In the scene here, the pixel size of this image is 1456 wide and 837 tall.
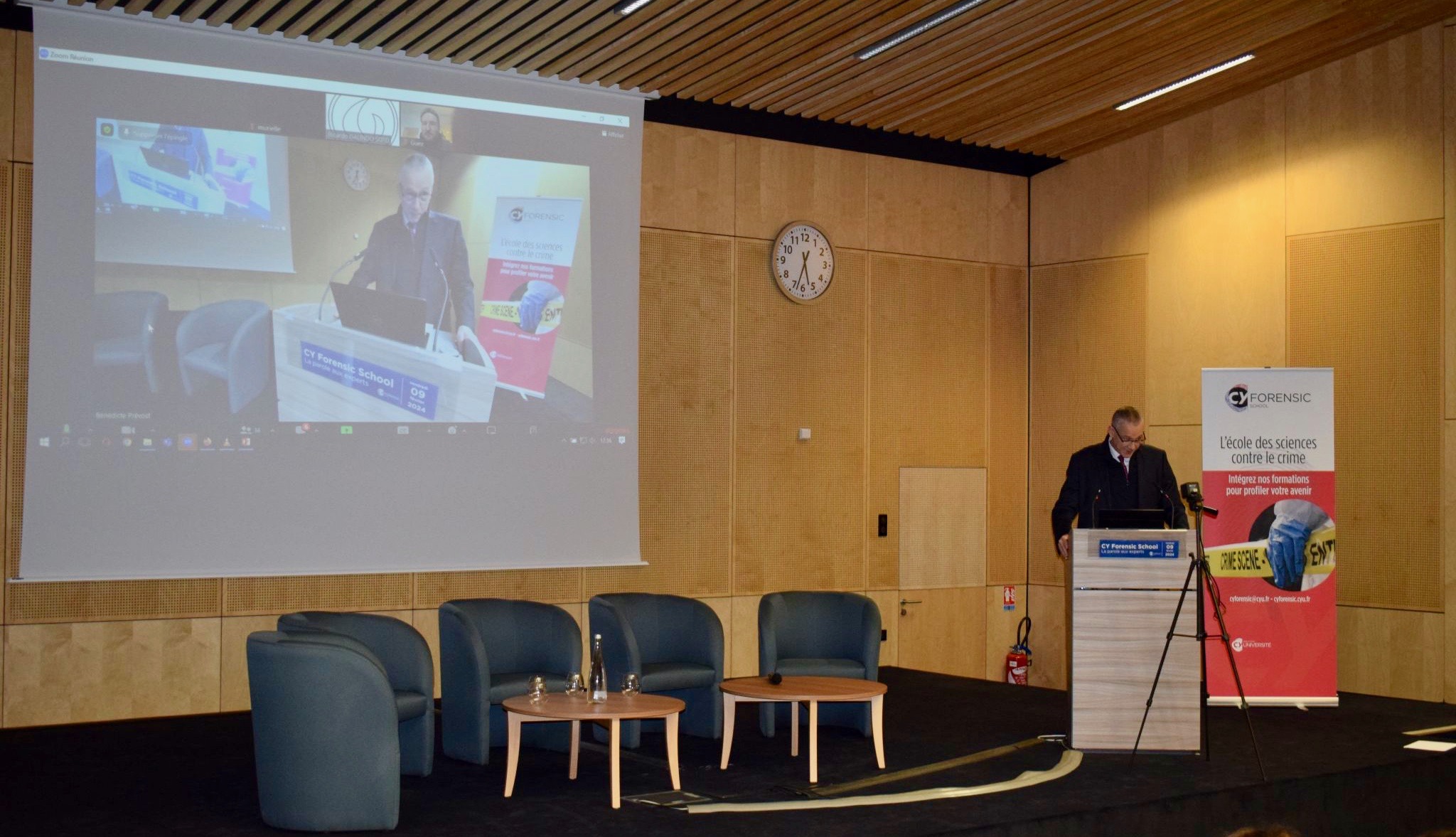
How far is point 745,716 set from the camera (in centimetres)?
760

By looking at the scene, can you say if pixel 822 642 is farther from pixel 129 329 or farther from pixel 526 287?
pixel 129 329

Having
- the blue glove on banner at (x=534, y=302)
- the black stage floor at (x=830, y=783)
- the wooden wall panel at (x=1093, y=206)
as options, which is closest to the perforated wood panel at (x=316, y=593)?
the black stage floor at (x=830, y=783)

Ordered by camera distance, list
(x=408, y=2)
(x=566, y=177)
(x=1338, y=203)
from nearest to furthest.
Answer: (x=408, y=2) → (x=566, y=177) → (x=1338, y=203)

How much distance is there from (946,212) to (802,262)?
136 cm

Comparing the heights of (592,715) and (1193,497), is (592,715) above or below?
below

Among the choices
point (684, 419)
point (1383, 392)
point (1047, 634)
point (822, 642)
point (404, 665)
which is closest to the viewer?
point (404, 665)

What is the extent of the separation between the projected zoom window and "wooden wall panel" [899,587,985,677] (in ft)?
9.89

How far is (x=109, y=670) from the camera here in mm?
7078

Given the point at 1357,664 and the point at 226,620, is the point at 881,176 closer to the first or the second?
the point at 1357,664

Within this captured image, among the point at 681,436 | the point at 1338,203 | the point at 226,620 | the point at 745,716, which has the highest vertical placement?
the point at 1338,203

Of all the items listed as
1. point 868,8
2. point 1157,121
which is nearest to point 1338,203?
point 1157,121

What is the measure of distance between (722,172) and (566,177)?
4.33ft

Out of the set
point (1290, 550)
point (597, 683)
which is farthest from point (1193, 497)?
point (597, 683)

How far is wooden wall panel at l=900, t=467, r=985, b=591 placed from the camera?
9555 millimetres
